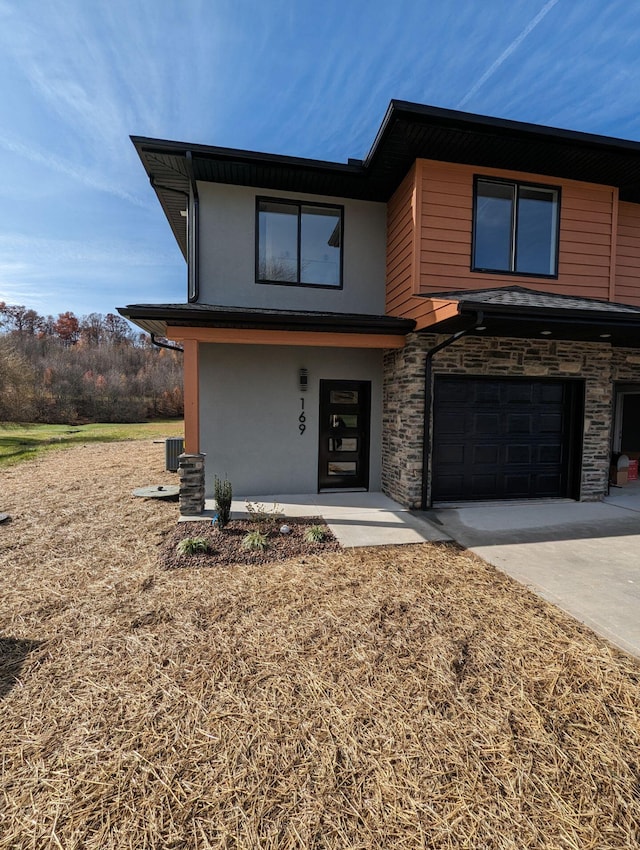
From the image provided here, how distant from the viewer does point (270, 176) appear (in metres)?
6.62

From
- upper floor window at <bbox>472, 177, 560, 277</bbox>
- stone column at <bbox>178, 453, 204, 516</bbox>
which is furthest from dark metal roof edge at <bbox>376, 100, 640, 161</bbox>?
stone column at <bbox>178, 453, 204, 516</bbox>

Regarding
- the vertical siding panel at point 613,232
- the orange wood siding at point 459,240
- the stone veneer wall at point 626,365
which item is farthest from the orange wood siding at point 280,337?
the stone veneer wall at point 626,365

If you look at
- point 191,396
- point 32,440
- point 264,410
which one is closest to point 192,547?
point 191,396

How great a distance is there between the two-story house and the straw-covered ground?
3025mm

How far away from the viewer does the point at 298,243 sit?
283 inches

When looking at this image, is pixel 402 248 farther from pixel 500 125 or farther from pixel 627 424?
pixel 627 424

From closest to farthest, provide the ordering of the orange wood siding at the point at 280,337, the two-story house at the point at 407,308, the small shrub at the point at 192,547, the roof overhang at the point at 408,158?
the small shrub at the point at 192,547, the roof overhang at the point at 408,158, the orange wood siding at the point at 280,337, the two-story house at the point at 407,308

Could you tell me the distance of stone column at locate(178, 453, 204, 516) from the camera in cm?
570

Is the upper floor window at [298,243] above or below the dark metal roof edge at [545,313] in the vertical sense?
above

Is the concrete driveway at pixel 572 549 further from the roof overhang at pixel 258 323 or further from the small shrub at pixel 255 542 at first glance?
the roof overhang at pixel 258 323

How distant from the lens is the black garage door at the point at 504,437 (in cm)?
662

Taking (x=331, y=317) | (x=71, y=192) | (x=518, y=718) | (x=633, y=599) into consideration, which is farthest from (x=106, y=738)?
(x=71, y=192)

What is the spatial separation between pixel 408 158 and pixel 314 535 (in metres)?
5.90

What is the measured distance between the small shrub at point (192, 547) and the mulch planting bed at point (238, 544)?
53mm
